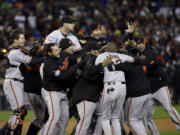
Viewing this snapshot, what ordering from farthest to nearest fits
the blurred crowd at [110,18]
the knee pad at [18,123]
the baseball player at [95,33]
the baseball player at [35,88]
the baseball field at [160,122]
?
the blurred crowd at [110,18]
the baseball field at [160,122]
the baseball player at [95,33]
the baseball player at [35,88]
the knee pad at [18,123]

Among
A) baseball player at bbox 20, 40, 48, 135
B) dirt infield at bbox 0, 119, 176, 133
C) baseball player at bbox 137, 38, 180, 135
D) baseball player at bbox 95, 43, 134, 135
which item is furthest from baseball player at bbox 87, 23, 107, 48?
dirt infield at bbox 0, 119, 176, 133

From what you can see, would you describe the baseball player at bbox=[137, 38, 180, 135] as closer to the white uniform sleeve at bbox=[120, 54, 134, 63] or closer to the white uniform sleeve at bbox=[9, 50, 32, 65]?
the white uniform sleeve at bbox=[120, 54, 134, 63]

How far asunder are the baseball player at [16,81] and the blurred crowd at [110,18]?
8.60 m

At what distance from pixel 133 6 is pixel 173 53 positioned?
5226mm

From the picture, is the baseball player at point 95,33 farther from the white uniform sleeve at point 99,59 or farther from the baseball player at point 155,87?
the white uniform sleeve at point 99,59

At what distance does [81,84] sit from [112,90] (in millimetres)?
558

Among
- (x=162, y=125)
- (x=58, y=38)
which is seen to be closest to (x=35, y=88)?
(x=58, y=38)

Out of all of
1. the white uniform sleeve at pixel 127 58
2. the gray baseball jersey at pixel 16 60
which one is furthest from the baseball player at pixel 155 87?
the gray baseball jersey at pixel 16 60

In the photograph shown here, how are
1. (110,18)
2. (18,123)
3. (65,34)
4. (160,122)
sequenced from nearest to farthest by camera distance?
(18,123)
(65,34)
(160,122)
(110,18)

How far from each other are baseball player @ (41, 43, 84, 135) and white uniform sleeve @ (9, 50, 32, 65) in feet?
1.36

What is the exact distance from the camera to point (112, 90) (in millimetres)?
7129

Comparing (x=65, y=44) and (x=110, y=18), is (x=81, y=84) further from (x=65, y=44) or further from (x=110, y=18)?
(x=110, y=18)

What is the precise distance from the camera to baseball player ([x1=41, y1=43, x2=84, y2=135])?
712 cm

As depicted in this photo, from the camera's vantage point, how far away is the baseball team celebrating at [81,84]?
23.4 feet
